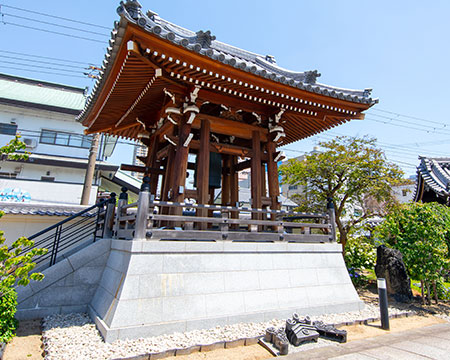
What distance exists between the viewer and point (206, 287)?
19.1 feet

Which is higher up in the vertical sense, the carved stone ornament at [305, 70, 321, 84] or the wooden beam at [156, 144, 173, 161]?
the carved stone ornament at [305, 70, 321, 84]

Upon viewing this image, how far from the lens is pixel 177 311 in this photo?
5348mm

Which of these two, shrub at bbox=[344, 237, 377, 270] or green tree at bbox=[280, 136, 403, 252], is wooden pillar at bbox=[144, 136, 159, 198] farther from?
shrub at bbox=[344, 237, 377, 270]

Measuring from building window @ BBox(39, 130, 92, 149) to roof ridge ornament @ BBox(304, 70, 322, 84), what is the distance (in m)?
A: 16.6

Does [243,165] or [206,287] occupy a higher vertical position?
[243,165]

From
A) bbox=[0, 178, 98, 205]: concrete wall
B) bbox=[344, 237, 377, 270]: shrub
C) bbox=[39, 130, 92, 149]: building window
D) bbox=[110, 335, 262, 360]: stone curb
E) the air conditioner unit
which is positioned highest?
bbox=[39, 130, 92, 149]: building window

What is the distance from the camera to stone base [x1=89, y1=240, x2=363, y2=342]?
5.14 metres

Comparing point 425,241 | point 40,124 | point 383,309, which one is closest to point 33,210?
point 383,309

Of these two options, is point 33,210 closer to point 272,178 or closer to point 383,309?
point 272,178

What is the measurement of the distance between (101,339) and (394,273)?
32.6 ft

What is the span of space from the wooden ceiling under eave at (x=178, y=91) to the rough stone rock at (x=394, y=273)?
5.45 meters

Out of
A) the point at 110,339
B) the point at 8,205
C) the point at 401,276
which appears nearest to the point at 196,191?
the point at 110,339

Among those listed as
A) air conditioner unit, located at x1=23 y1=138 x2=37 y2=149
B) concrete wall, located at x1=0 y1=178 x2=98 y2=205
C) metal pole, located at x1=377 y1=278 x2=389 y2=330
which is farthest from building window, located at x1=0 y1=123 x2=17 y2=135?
metal pole, located at x1=377 y1=278 x2=389 y2=330

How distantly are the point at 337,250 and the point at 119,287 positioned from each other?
20.1 feet
